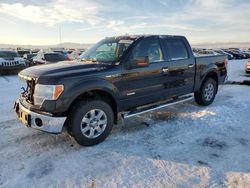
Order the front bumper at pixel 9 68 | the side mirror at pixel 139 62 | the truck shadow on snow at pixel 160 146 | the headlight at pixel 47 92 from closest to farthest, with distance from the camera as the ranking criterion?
the truck shadow on snow at pixel 160 146
the headlight at pixel 47 92
the side mirror at pixel 139 62
the front bumper at pixel 9 68

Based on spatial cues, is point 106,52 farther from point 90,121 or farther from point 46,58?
point 46,58

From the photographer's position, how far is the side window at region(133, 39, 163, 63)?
5.23m

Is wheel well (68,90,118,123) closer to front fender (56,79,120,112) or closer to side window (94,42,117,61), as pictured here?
front fender (56,79,120,112)

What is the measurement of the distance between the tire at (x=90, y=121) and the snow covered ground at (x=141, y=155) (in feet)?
0.52

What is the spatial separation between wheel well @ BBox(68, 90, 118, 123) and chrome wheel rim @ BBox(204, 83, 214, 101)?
324cm

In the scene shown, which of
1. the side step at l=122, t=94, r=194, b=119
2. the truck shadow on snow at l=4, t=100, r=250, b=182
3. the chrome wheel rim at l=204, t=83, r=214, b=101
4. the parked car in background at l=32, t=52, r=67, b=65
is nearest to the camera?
the truck shadow on snow at l=4, t=100, r=250, b=182

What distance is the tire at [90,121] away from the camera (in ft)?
14.3

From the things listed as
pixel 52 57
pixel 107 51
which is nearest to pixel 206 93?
pixel 107 51

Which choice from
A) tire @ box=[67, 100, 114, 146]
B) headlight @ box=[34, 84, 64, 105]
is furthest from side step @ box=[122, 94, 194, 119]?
headlight @ box=[34, 84, 64, 105]

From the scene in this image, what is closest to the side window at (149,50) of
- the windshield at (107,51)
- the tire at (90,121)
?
the windshield at (107,51)

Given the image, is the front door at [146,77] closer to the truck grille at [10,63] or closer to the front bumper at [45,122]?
the front bumper at [45,122]

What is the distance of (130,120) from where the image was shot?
593 centimetres

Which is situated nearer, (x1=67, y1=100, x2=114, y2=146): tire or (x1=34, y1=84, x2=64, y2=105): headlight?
(x1=34, y1=84, x2=64, y2=105): headlight

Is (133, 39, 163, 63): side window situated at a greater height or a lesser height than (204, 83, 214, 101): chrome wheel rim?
greater
